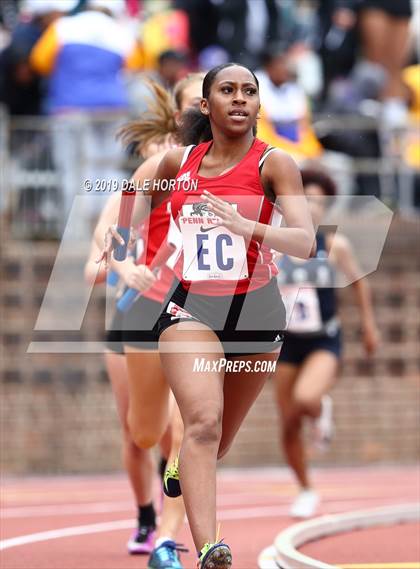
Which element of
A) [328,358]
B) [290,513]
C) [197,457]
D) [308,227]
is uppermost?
[308,227]

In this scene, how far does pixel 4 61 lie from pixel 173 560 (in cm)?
781

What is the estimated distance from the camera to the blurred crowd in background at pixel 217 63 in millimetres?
13617

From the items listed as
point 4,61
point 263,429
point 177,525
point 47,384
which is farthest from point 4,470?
point 177,525

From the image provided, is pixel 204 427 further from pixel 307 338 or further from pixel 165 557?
pixel 307 338

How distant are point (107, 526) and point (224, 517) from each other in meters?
0.97

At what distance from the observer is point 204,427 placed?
600cm

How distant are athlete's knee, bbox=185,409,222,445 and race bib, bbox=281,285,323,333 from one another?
5.19 m

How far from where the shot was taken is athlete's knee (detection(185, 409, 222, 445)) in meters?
6.01

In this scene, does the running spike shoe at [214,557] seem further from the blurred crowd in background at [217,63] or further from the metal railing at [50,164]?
the metal railing at [50,164]

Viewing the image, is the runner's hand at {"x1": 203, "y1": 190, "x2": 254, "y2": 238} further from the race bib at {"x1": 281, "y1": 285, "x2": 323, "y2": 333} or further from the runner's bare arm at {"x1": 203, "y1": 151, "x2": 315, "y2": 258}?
the race bib at {"x1": 281, "y1": 285, "x2": 323, "y2": 333}

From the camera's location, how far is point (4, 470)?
1438cm

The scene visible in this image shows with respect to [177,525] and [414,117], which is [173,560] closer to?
[177,525]

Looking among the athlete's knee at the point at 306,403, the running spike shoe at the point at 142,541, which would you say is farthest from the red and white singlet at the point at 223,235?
the athlete's knee at the point at 306,403

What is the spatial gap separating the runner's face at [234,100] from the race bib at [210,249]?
0.38m
